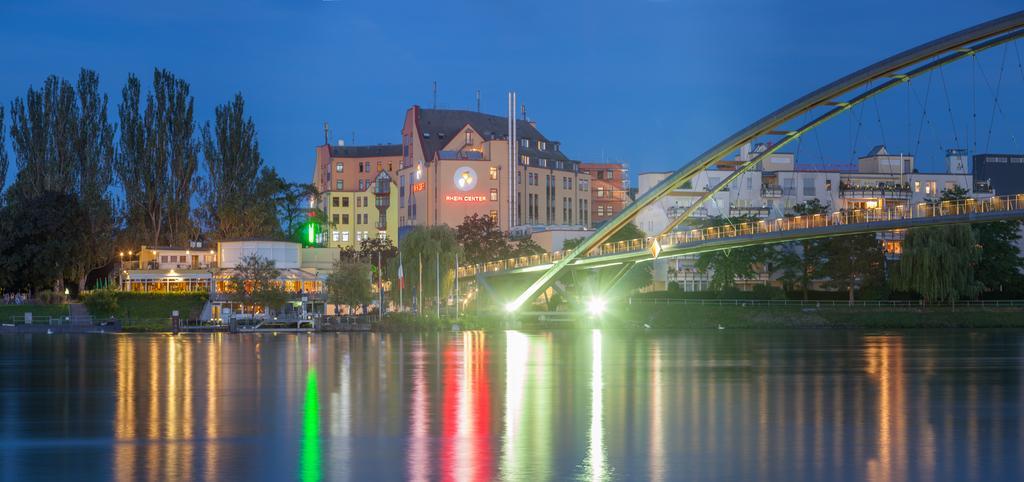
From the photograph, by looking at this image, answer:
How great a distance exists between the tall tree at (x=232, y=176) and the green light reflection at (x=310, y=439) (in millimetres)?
72282

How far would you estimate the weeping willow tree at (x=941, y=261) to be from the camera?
88562mm

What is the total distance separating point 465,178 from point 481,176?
2004 millimetres

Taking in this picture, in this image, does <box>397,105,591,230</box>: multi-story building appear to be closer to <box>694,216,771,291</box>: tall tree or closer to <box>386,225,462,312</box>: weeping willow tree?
<box>694,216,771,291</box>: tall tree

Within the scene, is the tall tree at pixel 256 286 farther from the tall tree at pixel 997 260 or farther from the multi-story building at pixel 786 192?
the tall tree at pixel 997 260

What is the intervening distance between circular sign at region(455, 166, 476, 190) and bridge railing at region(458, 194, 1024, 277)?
38.6 m

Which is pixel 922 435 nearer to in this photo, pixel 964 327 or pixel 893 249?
pixel 964 327

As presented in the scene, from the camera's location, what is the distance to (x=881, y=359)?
5212 centimetres

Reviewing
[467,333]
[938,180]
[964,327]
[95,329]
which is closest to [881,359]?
[467,333]

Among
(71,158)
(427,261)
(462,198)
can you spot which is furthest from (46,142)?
(462,198)

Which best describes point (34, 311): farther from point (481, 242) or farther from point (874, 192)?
point (874, 192)

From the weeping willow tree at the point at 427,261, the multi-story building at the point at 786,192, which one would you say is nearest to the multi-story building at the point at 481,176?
the multi-story building at the point at 786,192

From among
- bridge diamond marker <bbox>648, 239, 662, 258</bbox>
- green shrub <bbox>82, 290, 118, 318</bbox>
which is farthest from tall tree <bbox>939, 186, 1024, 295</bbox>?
green shrub <bbox>82, 290, 118, 318</bbox>

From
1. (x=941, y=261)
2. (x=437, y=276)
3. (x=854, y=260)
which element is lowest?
(x=437, y=276)

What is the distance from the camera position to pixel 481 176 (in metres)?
148
